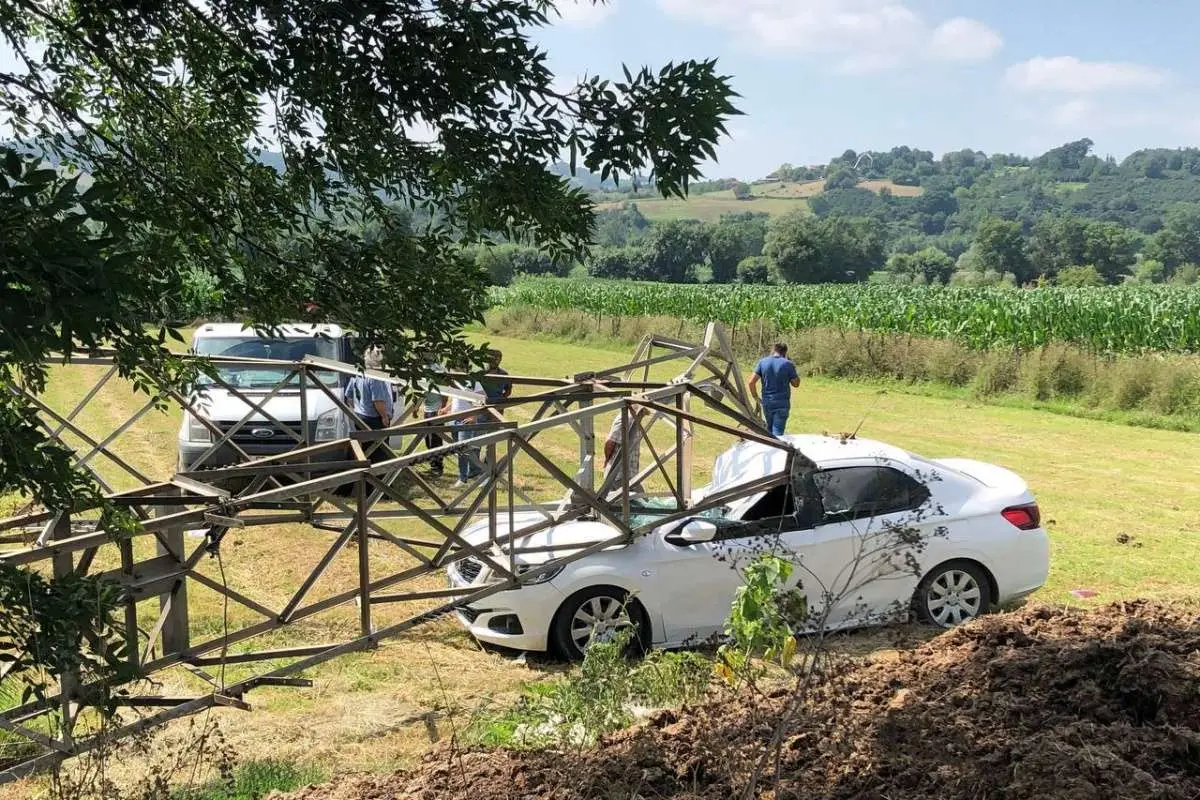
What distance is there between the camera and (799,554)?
7688 millimetres

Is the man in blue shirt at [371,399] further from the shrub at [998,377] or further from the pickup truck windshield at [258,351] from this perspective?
the shrub at [998,377]

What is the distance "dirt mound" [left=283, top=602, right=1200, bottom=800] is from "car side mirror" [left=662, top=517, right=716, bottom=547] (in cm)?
209

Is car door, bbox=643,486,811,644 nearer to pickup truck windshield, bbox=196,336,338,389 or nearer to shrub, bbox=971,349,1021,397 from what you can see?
pickup truck windshield, bbox=196,336,338,389

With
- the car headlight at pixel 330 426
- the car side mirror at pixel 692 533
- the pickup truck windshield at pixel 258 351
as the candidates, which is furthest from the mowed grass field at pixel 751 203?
the car side mirror at pixel 692 533

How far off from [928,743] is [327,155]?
3543 millimetres

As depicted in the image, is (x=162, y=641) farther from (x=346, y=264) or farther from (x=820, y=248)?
(x=820, y=248)

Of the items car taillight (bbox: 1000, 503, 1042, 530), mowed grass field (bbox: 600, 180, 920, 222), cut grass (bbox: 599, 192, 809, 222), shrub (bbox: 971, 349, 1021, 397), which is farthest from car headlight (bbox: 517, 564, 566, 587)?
cut grass (bbox: 599, 192, 809, 222)

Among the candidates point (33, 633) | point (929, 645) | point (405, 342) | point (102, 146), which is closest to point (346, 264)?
point (405, 342)

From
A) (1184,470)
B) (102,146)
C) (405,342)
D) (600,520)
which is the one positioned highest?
(102,146)

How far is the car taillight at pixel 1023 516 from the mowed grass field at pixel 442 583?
123 centimetres

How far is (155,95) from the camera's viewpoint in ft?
14.9

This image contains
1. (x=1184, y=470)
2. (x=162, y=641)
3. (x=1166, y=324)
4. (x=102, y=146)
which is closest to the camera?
(x=102, y=146)

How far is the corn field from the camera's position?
23.8m

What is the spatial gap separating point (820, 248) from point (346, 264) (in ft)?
274
